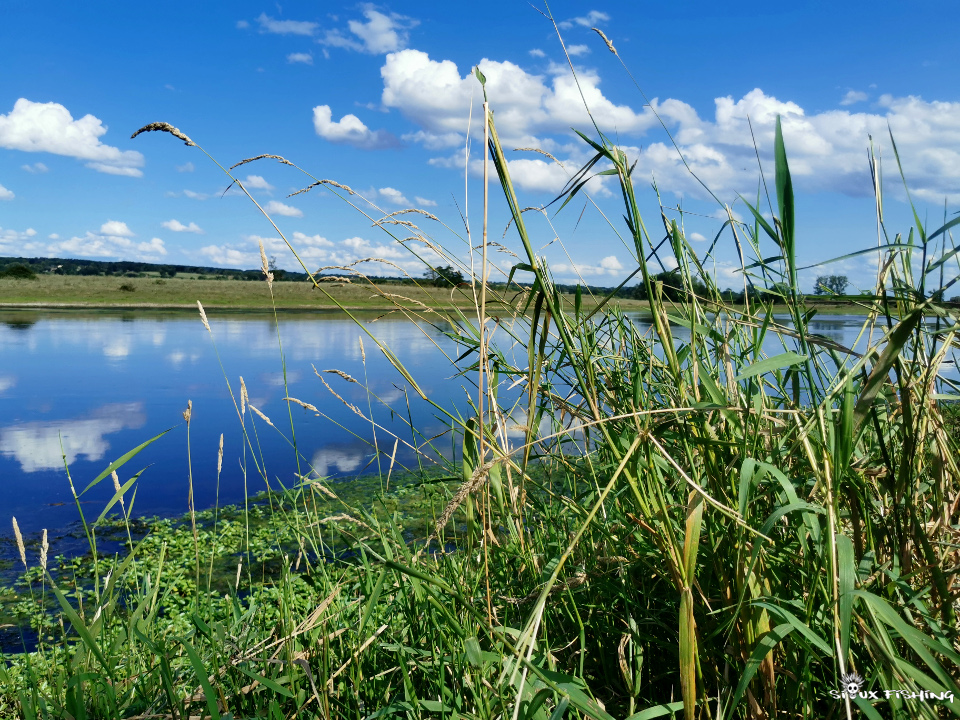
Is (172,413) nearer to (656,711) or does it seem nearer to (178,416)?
(178,416)

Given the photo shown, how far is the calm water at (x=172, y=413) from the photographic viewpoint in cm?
530

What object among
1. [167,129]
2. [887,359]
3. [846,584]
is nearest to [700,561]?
[846,584]

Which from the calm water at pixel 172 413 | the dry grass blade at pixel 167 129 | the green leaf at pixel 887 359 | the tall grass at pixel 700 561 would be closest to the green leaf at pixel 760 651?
the tall grass at pixel 700 561

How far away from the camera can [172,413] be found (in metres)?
7.95

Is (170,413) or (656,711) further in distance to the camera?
(170,413)

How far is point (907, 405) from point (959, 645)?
0.39m

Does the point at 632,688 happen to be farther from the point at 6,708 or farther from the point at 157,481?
the point at 157,481

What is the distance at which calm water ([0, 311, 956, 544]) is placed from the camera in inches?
209

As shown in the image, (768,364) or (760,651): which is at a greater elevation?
(768,364)

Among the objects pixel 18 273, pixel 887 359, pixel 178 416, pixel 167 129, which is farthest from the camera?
pixel 18 273

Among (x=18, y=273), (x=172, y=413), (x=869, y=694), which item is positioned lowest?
(x=172, y=413)

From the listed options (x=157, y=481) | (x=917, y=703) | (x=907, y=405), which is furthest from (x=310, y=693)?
(x=157, y=481)

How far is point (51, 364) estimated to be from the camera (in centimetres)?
1242

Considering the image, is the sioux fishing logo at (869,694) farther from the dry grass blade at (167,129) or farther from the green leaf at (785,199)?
the dry grass blade at (167,129)
